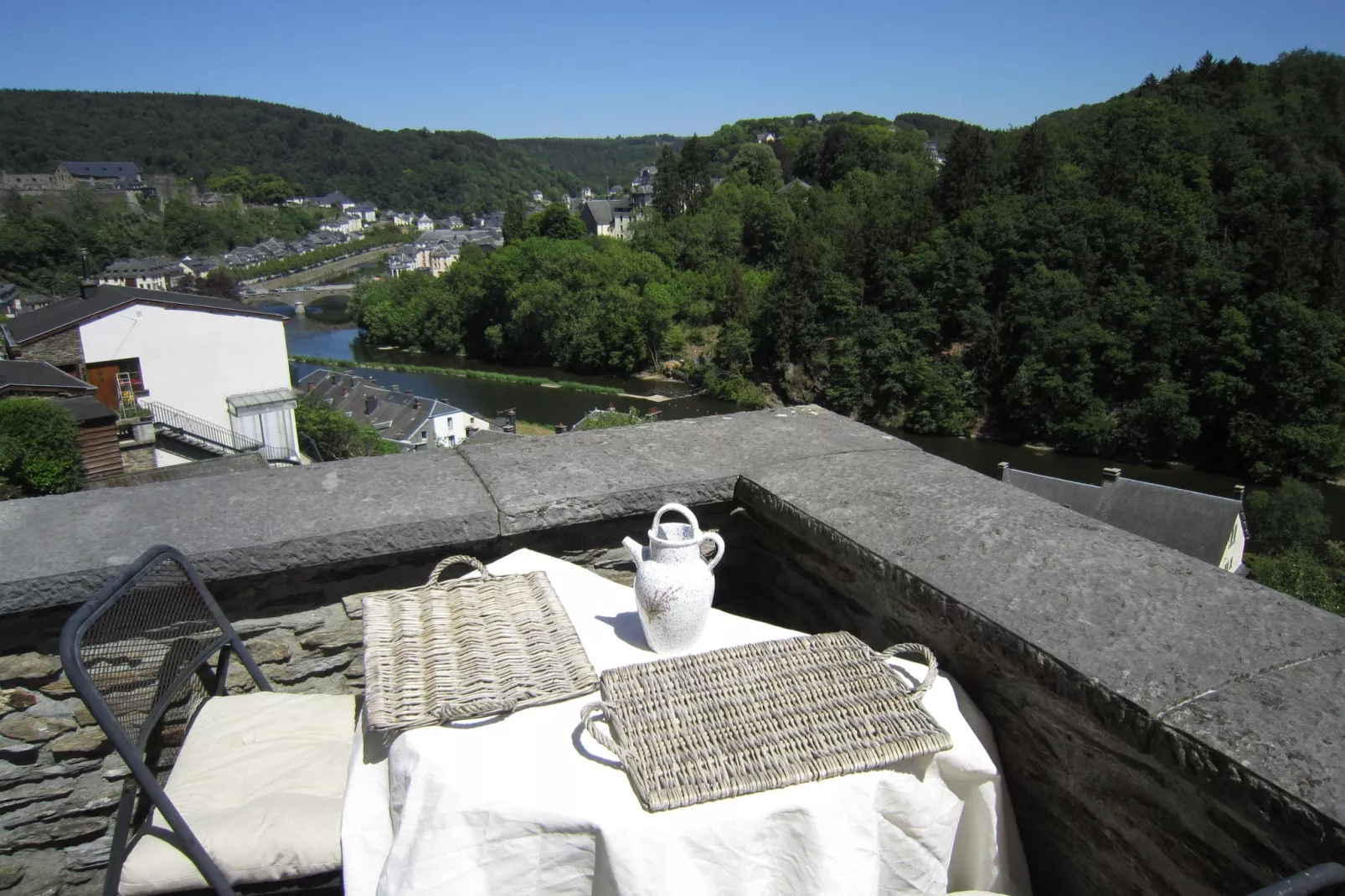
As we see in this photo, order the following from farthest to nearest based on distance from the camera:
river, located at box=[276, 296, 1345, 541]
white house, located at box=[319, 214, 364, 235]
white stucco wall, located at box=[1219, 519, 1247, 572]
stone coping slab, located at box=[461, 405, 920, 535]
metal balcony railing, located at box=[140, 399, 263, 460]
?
white house, located at box=[319, 214, 364, 235], river, located at box=[276, 296, 1345, 541], metal balcony railing, located at box=[140, 399, 263, 460], white stucco wall, located at box=[1219, 519, 1247, 572], stone coping slab, located at box=[461, 405, 920, 535]

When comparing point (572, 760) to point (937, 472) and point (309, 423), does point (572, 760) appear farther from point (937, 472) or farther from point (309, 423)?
point (309, 423)

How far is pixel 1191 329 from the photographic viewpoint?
32.4 metres

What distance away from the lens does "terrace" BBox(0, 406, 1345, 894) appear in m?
1.20

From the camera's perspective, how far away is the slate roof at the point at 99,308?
16.8 m

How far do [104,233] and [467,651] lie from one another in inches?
3522

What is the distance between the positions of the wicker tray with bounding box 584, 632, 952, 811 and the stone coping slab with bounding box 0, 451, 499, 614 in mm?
775

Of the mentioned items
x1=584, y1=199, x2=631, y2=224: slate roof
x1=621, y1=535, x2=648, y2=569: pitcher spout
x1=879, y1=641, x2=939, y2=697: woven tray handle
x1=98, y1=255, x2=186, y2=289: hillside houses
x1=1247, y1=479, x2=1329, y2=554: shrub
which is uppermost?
x1=584, y1=199, x2=631, y2=224: slate roof

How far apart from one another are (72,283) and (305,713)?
72264 millimetres

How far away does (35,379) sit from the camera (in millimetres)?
14984

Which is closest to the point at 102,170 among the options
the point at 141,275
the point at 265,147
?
the point at 265,147

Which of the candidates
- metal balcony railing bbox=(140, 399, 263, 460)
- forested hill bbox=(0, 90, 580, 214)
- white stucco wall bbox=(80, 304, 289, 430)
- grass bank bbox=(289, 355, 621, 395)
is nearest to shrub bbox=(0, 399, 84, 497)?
metal balcony railing bbox=(140, 399, 263, 460)

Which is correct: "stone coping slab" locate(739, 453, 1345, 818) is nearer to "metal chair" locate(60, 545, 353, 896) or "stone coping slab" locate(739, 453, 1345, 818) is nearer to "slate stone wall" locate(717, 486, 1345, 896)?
"slate stone wall" locate(717, 486, 1345, 896)

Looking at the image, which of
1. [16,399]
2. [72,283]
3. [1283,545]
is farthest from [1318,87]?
[72,283]

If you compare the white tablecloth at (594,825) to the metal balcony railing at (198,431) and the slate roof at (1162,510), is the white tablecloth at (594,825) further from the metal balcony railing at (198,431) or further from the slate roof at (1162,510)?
the metal balcony railing at (198,431)
